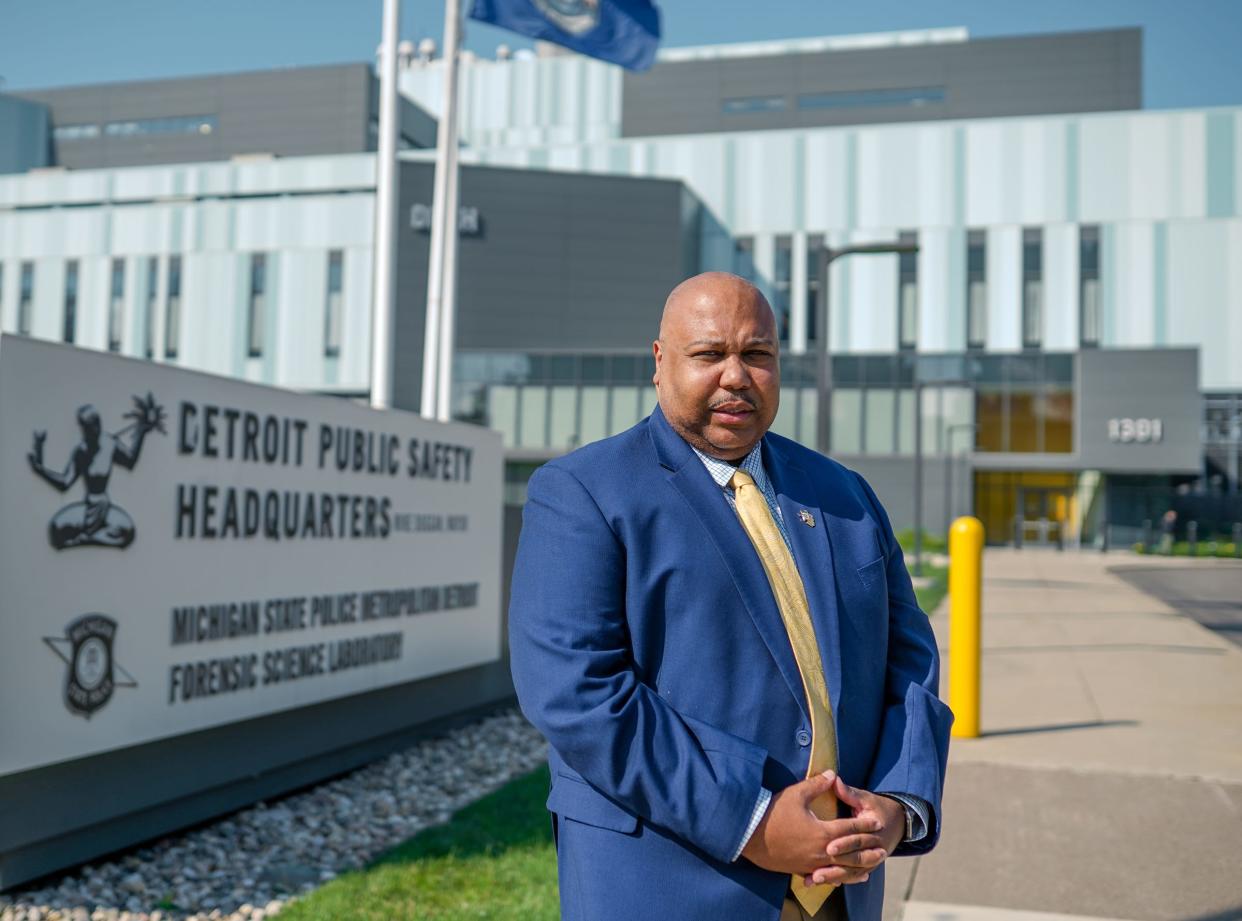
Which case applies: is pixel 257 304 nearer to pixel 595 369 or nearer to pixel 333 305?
pixel 333 305

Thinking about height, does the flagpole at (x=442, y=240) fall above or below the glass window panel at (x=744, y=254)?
below

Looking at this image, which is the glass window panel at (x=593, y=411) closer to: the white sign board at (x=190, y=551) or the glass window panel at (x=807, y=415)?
the glass window panel at (x=807, y=415)

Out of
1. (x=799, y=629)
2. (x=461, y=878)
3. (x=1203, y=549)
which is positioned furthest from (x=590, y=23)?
(x=1203, y=549)

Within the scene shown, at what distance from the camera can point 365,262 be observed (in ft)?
173

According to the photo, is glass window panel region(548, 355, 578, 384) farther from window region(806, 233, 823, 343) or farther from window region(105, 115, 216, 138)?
window region(105, 115, 216, 138)

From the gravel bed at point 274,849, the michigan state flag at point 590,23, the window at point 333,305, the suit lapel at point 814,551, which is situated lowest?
the gravel bed at point 274,849

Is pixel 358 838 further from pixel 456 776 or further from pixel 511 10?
pixel 511 10

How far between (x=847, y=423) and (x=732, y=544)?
47385mm

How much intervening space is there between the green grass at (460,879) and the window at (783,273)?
165 feet

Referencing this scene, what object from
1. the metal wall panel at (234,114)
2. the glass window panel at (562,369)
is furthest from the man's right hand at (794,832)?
the metal wall panel at (234,114)

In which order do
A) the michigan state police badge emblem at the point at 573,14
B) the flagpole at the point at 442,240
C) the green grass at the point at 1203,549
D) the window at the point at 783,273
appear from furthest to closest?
the window at the point at 783,273 → the green grass at the point at 1203,549 → the michigan state police badge emblem at the point at 573,14 → the flagpole at the point at 442,240

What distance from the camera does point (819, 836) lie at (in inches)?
76.0

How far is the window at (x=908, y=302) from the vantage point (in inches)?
2090

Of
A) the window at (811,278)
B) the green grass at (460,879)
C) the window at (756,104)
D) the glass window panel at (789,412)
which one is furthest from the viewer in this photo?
the window at (756,104)
